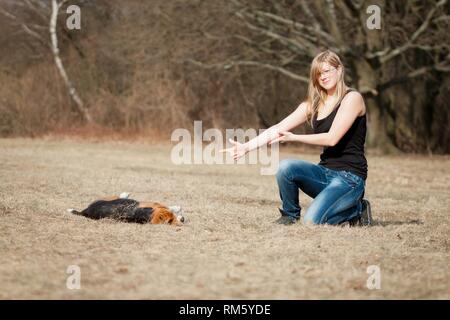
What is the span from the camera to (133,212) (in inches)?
292

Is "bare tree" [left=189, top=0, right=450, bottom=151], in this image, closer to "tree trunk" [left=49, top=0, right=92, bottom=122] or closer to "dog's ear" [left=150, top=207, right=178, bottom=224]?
"tree trunk" [left=49, top=0, right=92, bottom=122]

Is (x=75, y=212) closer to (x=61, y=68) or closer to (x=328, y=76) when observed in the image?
(x=328, y=76)

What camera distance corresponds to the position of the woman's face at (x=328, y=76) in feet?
23.2

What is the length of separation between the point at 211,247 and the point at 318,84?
6.46ft

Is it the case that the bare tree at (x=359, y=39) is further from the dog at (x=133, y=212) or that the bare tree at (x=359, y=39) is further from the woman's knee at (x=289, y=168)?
the dog at (x=133, y=212)

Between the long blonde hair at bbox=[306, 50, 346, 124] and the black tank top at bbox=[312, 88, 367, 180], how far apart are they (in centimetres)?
12

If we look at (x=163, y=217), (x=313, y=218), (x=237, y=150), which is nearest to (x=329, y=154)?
(x=313, y=218)

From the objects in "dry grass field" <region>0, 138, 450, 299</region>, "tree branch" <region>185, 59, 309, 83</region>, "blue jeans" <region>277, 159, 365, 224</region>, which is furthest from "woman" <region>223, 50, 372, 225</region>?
"tree branch" <region>185, 59, 309, 83</region>

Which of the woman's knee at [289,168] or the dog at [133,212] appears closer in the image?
the woman's knee at [289,168]

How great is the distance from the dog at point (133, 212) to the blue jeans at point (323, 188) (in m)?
1.12

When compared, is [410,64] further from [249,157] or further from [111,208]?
[111,208]

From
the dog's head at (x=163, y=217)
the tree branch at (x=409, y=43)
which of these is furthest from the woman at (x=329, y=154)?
the tree branch at (x=409, y=43)

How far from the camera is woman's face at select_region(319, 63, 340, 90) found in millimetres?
7070

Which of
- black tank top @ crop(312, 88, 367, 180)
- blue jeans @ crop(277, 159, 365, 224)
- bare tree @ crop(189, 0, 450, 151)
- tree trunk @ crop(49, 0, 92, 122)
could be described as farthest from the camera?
tree trunk @ crop(49, 0, 92, 122)
